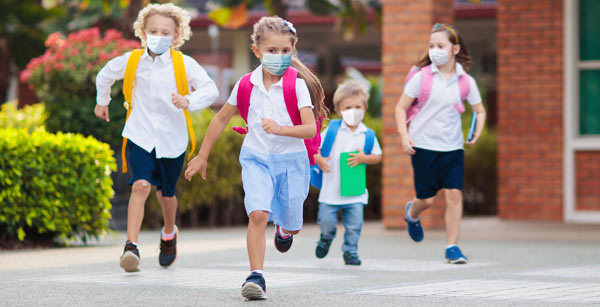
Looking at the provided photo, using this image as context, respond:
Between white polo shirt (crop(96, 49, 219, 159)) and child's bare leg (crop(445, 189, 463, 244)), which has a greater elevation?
white polo shirt (crop(96, 49, 219, 159))

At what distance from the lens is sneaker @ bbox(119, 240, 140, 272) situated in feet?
22.9

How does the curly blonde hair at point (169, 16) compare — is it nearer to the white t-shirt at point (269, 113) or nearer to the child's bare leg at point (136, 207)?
the child's bare leg at point (136, 207)

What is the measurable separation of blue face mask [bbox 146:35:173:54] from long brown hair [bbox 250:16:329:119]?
129 cm

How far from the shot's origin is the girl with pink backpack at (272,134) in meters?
5.86

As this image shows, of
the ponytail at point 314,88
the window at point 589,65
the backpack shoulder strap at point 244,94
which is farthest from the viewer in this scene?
the window at point 589,65

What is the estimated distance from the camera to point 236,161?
45.2ft

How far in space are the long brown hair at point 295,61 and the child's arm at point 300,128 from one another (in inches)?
10.0

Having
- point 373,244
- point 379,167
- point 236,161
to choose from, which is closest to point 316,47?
point 379,167

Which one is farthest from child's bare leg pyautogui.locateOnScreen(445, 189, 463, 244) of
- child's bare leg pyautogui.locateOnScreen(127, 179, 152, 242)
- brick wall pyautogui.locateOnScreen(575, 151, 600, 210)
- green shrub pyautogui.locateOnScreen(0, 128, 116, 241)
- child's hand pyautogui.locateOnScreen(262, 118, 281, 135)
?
brick wall pyautogui.locateOnScreen(575, 151, 600, 210)

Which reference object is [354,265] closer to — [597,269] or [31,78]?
[597,269]

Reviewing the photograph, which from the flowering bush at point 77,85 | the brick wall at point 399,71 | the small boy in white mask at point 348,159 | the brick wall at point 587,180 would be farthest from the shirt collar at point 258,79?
the brick wall at point 587,180

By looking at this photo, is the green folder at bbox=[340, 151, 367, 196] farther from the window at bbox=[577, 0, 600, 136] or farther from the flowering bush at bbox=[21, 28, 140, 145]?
the window at bbox=[577, 0, 600, 136]

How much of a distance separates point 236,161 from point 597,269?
6950mm

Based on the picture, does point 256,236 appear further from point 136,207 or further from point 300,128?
point 136,207
